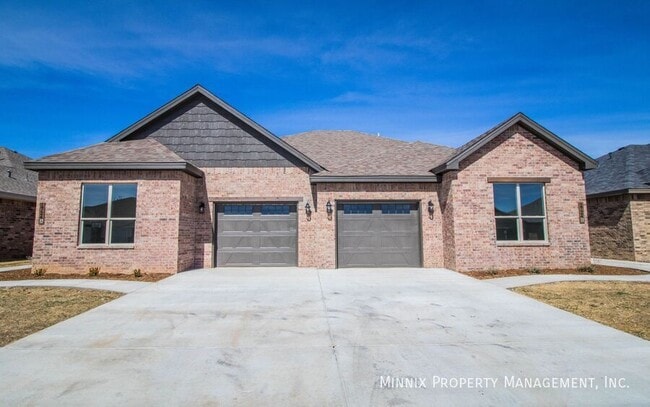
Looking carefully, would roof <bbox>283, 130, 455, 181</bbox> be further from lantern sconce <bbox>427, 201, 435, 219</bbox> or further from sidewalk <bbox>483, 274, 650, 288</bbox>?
sidewalk <bbox>483, 274, 650, 288</bbox>

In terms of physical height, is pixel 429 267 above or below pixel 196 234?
below

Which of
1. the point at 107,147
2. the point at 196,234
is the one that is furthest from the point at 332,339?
the point at 107,147

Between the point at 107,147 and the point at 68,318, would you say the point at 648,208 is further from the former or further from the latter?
the point at 107,147

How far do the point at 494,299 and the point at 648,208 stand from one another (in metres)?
11.7

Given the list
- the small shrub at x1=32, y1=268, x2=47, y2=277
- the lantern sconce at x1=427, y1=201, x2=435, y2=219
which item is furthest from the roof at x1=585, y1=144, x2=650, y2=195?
the small shrub at x1=32, y1=268, x2=47, y2=277

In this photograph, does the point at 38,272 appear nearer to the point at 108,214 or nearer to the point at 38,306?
the point at 108,214

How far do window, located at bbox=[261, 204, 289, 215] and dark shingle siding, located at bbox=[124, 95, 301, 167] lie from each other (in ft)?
5.10

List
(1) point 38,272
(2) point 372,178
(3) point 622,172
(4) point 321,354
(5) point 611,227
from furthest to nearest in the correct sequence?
1. (3) point 622,172
2. (5) point 611,227
3. (2) point 372,178
4. (1) point 38,272
5. (4) point 321,354

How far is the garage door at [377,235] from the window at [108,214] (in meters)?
6.98

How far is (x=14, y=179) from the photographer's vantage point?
17469mm

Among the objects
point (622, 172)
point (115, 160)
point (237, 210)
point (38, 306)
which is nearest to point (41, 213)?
point (115, 160)

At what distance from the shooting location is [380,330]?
560 centimetres

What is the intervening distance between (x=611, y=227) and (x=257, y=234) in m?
15.2

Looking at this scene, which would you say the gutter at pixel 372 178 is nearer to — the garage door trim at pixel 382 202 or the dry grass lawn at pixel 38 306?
the garage door trim at pixel 382 202
